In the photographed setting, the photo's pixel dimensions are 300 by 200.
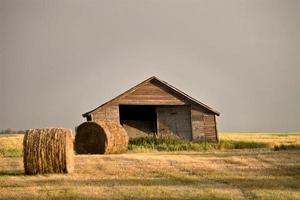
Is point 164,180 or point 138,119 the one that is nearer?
point 164,180

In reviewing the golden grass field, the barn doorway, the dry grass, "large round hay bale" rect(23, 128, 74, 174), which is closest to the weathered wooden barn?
the barn doorway

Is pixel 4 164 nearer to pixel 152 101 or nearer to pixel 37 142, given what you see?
pixel 37 142

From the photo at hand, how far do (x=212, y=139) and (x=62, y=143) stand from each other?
19387 mm

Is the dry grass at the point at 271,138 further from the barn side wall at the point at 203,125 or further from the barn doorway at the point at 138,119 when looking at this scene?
the barn doorway at the point at 138,119

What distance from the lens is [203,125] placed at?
113 ft

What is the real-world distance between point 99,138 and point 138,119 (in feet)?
37.7

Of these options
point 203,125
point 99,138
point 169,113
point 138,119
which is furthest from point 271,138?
point 99,138

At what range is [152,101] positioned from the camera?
34.2m

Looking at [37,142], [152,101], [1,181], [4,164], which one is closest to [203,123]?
[152,101]

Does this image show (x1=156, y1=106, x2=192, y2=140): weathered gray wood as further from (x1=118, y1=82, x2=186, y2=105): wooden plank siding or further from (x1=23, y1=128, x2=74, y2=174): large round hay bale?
(x1=23, y1=128, x2=74, y2=174): large round hay bale

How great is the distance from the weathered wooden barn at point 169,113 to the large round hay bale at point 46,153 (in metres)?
17.5

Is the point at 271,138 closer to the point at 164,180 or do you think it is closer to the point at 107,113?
the point at 107,113

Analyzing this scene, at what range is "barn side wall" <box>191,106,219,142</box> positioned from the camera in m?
34.2

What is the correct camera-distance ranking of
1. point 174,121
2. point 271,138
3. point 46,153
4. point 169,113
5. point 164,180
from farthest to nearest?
point 271,138, point 169,113, point 174,121, point 46,153, point 164,180
